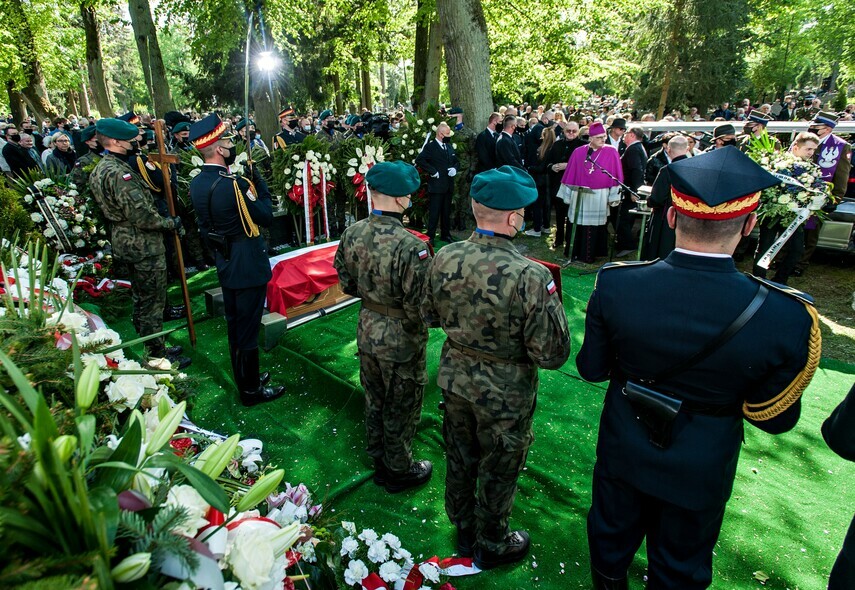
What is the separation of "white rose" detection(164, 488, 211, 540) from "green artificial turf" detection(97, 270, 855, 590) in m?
1.20

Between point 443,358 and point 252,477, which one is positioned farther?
point 443,358

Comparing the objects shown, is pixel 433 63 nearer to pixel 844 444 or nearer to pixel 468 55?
pixel 468 55

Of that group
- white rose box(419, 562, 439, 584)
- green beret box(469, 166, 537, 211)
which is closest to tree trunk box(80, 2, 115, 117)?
green beret box(469, 166, 537, 211)

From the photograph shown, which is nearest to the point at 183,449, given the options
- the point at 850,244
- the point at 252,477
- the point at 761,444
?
the point at 252,477

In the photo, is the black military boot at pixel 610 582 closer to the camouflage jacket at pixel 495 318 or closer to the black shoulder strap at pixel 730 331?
the camouflage jacket at pixel 495 318

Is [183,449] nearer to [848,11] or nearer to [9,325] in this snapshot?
[9,325]

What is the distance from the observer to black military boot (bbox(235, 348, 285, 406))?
4477 mm

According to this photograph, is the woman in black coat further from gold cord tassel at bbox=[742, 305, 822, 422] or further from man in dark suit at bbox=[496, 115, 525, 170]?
gold cord tassel at bbox=[742, 305, 822, 422]

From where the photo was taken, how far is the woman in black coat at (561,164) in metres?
8.96

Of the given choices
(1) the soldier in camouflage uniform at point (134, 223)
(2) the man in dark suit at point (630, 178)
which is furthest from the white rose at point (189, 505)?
(2) the man in dark suit at point (630, 178)

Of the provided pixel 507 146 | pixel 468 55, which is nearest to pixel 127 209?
pixel 507 146

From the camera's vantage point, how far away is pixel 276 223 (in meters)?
9.06

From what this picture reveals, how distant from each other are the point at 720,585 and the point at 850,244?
6.91 m

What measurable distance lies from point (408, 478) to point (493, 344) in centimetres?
150
